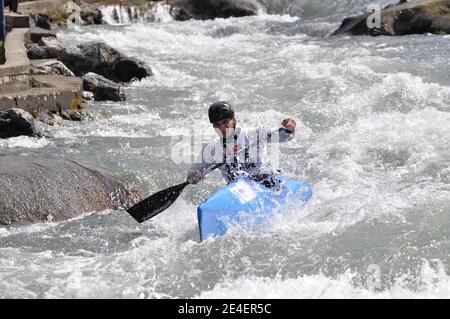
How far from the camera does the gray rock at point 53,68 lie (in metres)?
12.8

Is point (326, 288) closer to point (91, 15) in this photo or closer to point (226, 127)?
point (226, 127)

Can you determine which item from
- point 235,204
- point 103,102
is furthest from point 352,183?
point 103,102

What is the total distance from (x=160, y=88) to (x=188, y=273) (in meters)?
8.09

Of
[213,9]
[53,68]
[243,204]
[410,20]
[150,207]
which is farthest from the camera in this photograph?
[213,9]

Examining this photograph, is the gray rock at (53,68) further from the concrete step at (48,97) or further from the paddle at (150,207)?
the paddle at (150,207)

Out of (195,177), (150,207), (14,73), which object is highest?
(14,73)

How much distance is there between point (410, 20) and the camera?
17.6 metres

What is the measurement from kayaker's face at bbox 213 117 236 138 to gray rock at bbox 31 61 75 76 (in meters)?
6.55

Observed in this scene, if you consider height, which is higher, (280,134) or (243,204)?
(280,134)

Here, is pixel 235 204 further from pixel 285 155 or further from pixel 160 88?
pixel 160 88

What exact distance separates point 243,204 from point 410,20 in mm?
12132

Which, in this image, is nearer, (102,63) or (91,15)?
(102,63)

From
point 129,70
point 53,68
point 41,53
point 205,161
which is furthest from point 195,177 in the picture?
point 41,53

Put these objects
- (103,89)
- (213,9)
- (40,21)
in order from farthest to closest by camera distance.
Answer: (213,9), (40,21), (103,89)
